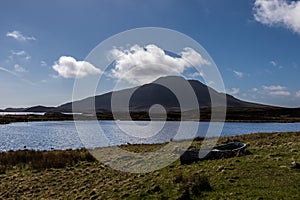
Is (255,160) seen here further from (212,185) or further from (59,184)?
(59,184)

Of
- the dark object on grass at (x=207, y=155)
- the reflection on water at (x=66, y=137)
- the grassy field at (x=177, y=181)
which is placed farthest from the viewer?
the reflection on water at (x=66, y=137)

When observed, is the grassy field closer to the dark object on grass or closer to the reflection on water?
the dark object on grass

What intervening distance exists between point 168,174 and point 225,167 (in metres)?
2.97

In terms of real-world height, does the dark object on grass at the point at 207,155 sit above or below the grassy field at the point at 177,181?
above

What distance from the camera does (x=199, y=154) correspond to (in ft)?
66.1

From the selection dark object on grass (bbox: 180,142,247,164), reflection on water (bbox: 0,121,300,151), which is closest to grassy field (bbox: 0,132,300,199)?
dark object on grass (bbox: 180,142,247,164)

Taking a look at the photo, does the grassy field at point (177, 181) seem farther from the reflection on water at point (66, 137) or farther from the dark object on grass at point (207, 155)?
the reflection on water at point (66, 137)

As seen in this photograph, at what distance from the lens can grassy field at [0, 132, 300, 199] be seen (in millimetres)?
12852

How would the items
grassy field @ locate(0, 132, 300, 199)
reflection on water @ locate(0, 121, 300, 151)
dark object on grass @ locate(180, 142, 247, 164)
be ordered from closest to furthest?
grassy field @ locate(0, 132, 300, 199) → dark object on grass @ locate(180, 142, 247, 164) → reflection on water @ locate(0, 121, 300, 151)

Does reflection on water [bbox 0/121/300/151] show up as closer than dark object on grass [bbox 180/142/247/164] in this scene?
No

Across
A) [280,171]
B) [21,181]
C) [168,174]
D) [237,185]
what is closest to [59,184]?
[21,181]

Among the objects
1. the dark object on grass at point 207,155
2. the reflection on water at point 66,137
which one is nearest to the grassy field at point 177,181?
the dark object on grass at point 207,155

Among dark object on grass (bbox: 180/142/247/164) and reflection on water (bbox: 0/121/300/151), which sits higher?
dark object on grass (bbox: 180/142/247/164)

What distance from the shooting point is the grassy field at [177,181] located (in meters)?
12.9
